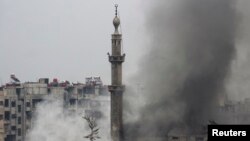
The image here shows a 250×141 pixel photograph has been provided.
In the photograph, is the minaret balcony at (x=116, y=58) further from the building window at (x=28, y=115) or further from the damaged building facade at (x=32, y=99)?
the building window at (x=28, y=115)

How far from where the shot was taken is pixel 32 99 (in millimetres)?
144125

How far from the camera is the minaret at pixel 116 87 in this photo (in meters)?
101

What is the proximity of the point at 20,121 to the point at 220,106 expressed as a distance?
5173cm

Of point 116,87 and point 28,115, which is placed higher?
point 116,87

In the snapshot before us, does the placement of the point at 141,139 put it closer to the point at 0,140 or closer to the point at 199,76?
the point at 199,76

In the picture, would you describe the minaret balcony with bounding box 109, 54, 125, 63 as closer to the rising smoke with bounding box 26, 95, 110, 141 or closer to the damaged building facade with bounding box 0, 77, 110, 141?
the rising smoke with bounding box 26, 95, 110, 141

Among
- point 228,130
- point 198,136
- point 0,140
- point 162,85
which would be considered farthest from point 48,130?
point 228,130

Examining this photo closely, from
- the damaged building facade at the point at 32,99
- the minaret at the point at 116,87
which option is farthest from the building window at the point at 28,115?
the minaret at the point at 116,87

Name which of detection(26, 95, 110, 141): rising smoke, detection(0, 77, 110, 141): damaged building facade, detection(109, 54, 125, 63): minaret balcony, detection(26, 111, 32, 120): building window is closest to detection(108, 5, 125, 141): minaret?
detection(109, 54, 125, 63): minaret balcony

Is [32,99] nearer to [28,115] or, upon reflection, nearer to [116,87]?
[28,115]

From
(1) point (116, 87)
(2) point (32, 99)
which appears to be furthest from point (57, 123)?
(1) point (116, 87)

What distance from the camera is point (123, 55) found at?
102688 mm

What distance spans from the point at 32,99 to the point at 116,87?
46.2 m

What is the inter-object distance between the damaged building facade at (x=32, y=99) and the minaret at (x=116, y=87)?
32112 millimetres
